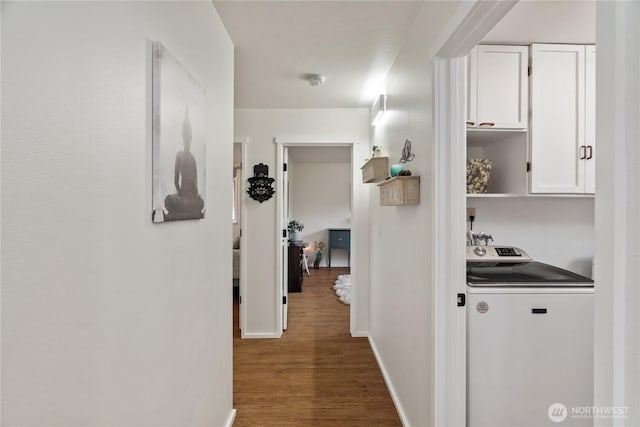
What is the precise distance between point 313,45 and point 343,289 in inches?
153

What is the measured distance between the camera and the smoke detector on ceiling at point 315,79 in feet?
8.63

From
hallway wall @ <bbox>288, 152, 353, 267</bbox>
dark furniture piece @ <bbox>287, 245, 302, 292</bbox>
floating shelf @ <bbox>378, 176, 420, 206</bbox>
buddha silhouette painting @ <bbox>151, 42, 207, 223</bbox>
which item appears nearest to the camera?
buddha silhouette painting @ <bbox>151, 42, 207, 223</bbox>

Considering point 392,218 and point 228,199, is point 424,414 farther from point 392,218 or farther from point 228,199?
point 228,199

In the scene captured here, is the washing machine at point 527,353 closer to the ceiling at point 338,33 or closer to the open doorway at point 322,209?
the ceiling at point 338,33

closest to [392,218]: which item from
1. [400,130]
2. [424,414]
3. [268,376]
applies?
[400,130]

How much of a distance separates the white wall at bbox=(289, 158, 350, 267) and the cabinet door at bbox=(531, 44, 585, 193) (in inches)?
219

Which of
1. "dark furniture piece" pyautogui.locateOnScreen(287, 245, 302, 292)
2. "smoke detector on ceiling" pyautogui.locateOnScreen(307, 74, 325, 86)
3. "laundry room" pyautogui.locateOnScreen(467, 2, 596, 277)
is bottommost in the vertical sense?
"dark furniture piece" pyautogui.locateOnScreen(287, 245, 302, 292)

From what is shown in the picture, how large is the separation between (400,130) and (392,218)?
0.65 metres

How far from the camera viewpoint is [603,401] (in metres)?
0.65

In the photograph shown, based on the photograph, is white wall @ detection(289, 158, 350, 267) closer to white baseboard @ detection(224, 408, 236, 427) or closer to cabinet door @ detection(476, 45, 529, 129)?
white baseboard @ detection(224, 408, 236, 427)

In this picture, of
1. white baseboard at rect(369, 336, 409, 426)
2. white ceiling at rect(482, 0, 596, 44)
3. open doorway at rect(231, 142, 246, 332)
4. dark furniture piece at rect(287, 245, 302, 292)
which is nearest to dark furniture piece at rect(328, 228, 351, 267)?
dark furniture piece at rect(287, 245, 302, 292)

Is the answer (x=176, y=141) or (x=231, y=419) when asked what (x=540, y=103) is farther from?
(x=231, y=419)

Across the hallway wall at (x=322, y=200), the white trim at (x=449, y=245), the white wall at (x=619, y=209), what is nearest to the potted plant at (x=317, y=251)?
the hallway wall at (x=322, y=200)

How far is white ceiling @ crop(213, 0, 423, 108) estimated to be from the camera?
176cm
